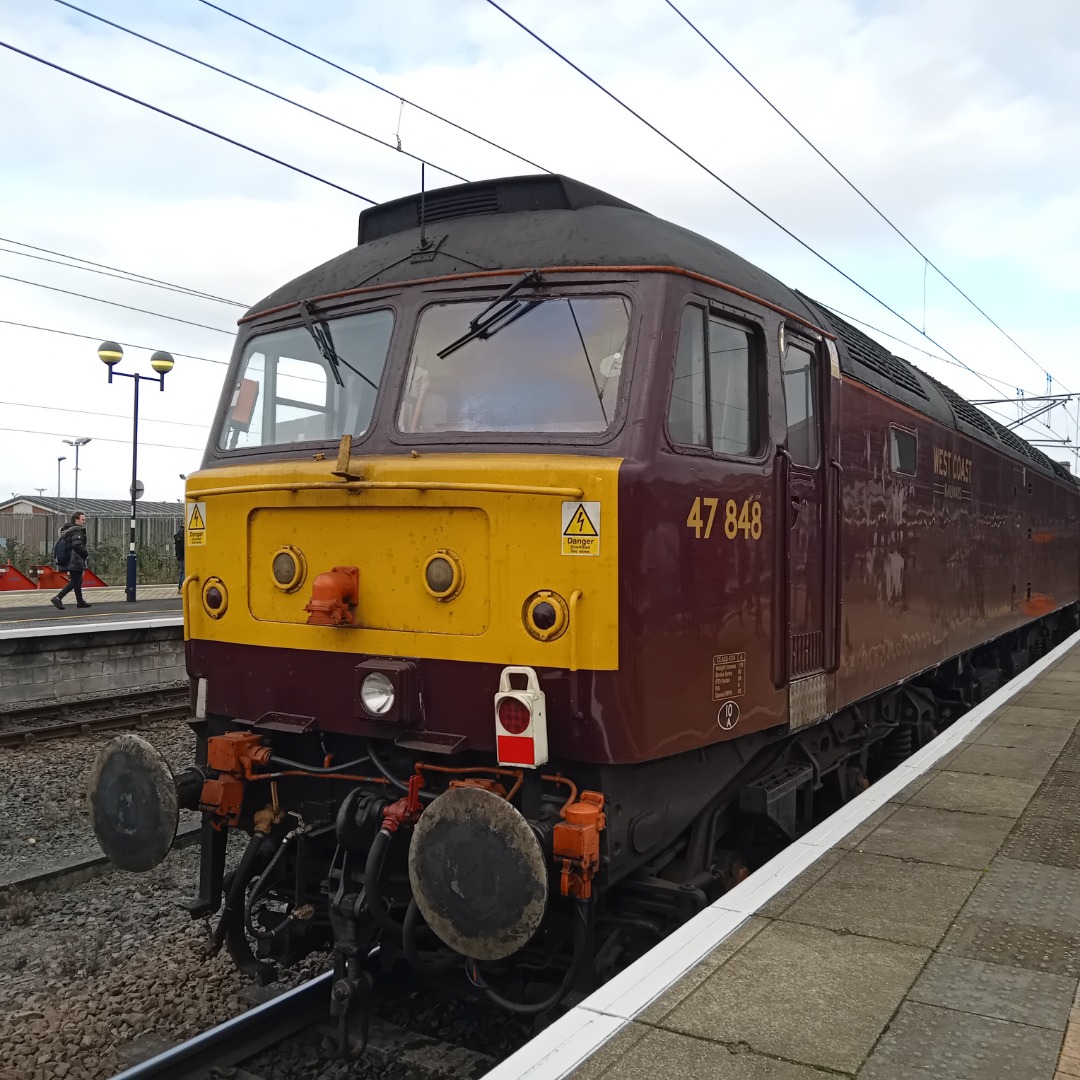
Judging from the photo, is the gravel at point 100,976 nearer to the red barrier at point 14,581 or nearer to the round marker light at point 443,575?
the round marker light at point 443,575

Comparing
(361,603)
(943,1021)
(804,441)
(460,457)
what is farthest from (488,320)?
(943,1021)

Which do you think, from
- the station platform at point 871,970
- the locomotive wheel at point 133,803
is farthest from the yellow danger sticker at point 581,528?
the locomotive wheel at point 133,803

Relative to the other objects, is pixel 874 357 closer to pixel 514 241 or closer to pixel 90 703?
pixel 514 241

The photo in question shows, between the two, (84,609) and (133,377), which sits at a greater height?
(133,377)

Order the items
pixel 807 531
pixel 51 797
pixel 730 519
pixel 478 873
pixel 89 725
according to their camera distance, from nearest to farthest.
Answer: pixel 478 873 → pixel 730 519 → pixel 807 531 → pixel 51 797 → pixel 89 725

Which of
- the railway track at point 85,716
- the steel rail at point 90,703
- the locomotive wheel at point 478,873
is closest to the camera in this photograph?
the locomotive wheel at point 478,873

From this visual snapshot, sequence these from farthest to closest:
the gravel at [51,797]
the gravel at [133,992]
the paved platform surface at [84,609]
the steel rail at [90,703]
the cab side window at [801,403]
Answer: the paved platform surface at [84,609] < the steel rail at [90,703] < the gravel at [51,797] < the cab side window at [801,403] < the gravel at [133,992]

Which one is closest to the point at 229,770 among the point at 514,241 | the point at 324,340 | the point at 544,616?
the point at 544,616

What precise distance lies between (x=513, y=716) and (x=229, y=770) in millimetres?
1531

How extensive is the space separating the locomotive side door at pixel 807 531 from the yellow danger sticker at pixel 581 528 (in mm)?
1368

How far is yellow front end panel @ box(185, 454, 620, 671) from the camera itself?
396 centimetres

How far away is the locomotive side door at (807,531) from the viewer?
5.05 metres

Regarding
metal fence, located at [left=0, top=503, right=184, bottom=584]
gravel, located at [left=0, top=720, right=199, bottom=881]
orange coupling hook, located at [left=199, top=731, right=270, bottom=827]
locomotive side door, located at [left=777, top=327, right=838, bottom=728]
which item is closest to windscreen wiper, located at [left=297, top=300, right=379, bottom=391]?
orange coupling hook, located at [left=199, top=731, right=270, bottom=827]

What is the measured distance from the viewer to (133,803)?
15.2 feet
